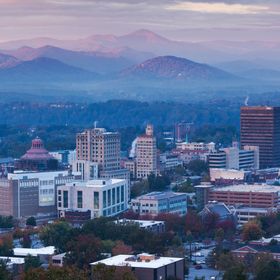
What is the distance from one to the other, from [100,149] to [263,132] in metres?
12.2

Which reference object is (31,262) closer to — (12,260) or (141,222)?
(12,260)

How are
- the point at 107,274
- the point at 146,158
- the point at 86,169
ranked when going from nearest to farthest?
the point at 107,274
the point at 86,169
the point at 146,158

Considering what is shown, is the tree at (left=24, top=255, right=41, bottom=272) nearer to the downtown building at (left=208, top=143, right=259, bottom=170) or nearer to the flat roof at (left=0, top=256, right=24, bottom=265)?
the flat roof at (left=0, top=256, right=24, bottom=265)

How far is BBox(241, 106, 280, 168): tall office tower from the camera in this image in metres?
60.2

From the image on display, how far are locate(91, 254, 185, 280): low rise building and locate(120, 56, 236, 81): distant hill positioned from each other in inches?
5439

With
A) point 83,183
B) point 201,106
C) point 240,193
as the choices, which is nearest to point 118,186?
point 83,183

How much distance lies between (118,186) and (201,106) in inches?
2675

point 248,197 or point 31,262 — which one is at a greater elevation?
point 248,197

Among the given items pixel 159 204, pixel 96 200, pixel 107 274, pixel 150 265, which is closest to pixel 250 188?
pixel 159 204

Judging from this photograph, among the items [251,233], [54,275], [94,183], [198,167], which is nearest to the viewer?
[54,275]

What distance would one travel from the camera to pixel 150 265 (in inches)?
1147

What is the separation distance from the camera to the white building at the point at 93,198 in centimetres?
4284

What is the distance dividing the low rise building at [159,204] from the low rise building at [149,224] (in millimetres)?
3392

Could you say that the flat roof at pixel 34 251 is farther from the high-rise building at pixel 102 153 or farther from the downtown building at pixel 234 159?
the downtown building at pixel 234 159
